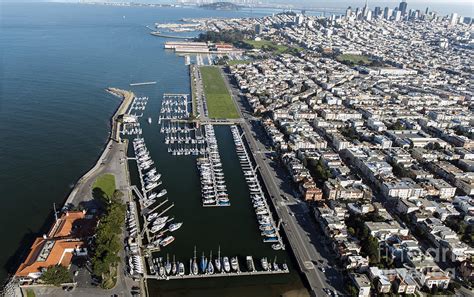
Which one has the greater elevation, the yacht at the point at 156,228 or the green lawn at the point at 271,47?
the green lawn at the point at 271,47

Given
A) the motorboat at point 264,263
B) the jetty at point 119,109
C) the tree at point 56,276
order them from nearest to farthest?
the tree at point 56,276
the motorboat at point 264,263
the jetty at point 119,109

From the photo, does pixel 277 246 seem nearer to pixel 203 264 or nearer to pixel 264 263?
pixel 264 263

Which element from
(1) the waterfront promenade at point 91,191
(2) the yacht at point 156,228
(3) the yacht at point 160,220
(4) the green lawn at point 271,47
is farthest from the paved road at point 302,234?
(4) the green lawn at point 271,47

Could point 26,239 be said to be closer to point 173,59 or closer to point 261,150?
point 261,150

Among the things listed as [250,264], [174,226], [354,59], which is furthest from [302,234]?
[354,59]

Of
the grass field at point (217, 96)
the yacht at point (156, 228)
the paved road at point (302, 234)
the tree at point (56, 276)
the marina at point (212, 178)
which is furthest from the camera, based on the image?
the grass field at point (217, 96)

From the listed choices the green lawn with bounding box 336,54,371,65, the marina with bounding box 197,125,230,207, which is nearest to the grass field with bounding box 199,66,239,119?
the marina with bounding box 197,125,230,207

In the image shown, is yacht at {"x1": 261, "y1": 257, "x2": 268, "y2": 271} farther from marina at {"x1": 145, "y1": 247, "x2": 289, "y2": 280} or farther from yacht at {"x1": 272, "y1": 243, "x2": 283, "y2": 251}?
A: yacht at {"x1": 272, "y1": 243, "x2": 283, "y2": 251}

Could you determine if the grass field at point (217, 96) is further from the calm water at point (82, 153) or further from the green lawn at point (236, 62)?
the green lawn at point (236, 62)
